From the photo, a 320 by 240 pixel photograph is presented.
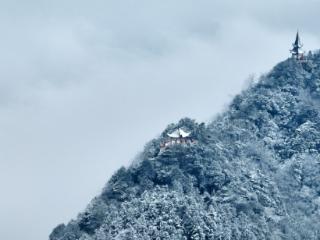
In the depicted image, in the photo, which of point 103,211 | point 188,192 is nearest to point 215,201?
point 188,192

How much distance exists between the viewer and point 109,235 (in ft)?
633

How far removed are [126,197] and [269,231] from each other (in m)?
21.9

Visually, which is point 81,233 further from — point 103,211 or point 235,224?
point 235,224

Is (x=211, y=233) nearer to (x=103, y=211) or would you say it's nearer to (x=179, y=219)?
(x=179, y=219)

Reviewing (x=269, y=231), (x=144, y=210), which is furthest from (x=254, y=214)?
(x=144, y=210)

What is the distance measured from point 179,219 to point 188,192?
785 centimetres

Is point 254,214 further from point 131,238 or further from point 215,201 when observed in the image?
point 131,238

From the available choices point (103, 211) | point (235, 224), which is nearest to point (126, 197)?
point (103, 211)

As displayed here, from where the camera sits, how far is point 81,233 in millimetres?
196375

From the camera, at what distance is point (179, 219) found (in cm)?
19175

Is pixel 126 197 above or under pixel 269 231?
above

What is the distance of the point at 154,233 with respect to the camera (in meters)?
191

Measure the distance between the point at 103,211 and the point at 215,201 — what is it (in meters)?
16.8

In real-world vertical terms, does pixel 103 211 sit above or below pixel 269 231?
above
